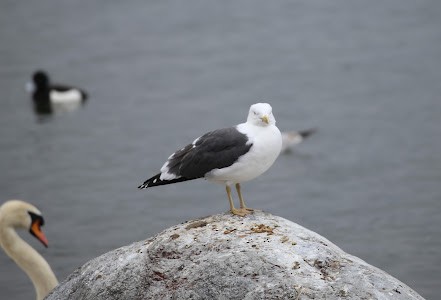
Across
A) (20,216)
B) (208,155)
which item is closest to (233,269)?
(208,155)

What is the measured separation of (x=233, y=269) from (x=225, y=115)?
41.7 ft

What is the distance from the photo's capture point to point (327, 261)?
7.35 metres

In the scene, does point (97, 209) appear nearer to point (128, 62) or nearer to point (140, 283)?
point (128, 62)

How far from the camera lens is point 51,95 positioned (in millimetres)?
23094

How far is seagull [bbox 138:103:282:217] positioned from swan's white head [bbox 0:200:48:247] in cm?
367

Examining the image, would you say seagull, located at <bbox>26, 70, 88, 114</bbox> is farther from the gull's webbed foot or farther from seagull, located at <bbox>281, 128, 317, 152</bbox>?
the gull's webbed foot

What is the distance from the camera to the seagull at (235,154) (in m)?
8.43

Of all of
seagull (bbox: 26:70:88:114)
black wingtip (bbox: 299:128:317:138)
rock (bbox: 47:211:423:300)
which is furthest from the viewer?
seagull (bbox: 26:70:88:114)

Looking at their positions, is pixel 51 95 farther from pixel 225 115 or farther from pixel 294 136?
pixel 294 136

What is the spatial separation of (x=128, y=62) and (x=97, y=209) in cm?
723

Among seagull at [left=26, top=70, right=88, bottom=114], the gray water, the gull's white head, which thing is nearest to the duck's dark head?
seagull at [left=26, top=70, right=88, bottom=114]

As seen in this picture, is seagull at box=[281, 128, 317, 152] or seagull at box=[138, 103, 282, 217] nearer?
seagull at box=[138, 103, 282, 217]

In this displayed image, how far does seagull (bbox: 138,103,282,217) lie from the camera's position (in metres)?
8.43

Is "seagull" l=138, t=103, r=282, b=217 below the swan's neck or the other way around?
the other way around
